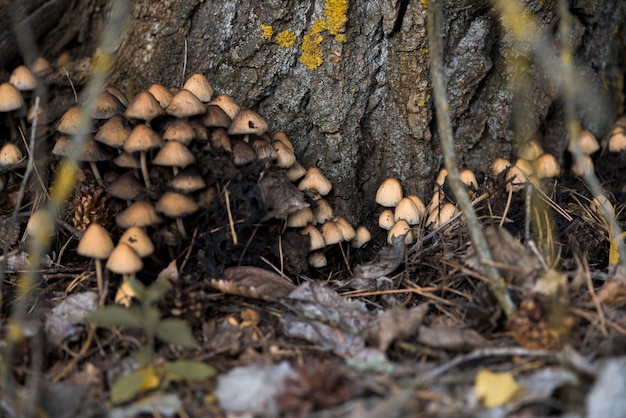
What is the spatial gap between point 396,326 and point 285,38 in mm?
1998

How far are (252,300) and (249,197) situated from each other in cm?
55

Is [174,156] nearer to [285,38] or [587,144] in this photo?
[285,38]

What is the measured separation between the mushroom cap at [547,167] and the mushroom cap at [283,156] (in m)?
1.62

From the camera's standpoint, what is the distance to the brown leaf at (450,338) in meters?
2.74

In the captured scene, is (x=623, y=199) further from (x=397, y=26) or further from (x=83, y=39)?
(x=83, y=39)

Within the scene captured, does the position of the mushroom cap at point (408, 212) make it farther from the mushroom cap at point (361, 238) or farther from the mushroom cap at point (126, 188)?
the mushroom cap at point (126, 188)

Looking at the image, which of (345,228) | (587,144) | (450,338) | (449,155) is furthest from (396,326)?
(587,144)

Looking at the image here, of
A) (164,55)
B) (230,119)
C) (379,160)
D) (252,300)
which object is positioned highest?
(164,55)

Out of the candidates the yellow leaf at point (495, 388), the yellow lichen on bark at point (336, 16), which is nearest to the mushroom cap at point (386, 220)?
the yellow lichen on bark at point (336, 16)

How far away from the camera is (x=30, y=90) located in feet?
14.3

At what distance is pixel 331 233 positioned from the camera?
3.87m

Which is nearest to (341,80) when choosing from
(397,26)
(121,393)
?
(397,26)

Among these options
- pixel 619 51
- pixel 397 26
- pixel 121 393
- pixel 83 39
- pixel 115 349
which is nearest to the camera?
pixel 121 393

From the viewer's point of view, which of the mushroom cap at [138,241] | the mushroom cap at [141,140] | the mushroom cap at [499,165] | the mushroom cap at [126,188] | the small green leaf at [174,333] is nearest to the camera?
the small green leaf at [174,333]
